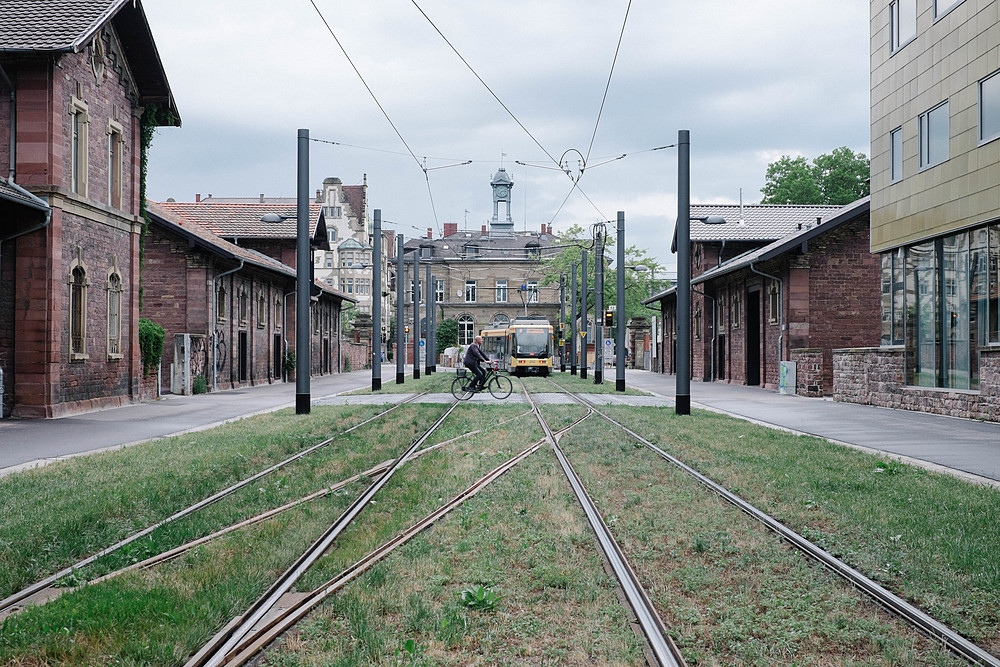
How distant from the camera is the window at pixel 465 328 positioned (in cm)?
10419

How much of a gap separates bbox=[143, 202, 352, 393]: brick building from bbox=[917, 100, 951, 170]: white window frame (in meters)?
22.1

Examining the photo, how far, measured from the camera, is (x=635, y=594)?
5.53 meters

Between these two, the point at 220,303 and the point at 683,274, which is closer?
the point at 683,274

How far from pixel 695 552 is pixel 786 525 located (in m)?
1.34

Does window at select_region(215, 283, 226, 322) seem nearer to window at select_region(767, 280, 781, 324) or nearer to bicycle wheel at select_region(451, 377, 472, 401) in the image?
bicycle wheel at select_region(451, 377, 472, 401)

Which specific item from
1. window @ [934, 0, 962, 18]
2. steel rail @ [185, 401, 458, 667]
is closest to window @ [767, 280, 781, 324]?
window @ [934, 0, 962, 18]

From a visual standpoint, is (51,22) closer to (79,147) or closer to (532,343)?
(79,147)

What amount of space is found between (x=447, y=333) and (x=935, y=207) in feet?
269

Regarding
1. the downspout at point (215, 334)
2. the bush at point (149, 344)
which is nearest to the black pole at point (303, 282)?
the bush at point (149, 344)

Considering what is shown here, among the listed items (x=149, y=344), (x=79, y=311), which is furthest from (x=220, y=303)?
(x=79, y=311)

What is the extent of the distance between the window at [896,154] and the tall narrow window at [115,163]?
19515mm

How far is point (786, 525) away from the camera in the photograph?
7773 mm

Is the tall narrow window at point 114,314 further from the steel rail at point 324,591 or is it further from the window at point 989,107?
the window at point 989,107

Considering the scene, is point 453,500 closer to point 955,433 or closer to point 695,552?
point 695,552
